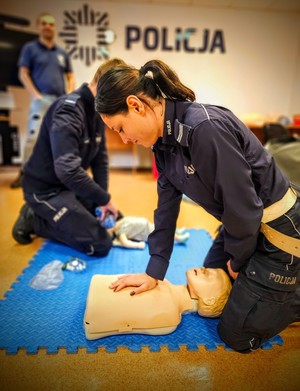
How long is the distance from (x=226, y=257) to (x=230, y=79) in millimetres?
4168

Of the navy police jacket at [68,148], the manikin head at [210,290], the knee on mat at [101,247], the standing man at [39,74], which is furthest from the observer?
the standing man at [39,74]

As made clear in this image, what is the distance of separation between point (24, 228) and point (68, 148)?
721 millimetres

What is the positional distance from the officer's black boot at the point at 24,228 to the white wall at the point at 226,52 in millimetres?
3283

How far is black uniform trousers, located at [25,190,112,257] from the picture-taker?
1851mm

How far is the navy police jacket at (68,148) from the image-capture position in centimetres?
168

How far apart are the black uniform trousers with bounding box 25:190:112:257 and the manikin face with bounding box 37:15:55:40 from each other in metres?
2.47

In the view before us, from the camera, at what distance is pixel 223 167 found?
0.88 metres

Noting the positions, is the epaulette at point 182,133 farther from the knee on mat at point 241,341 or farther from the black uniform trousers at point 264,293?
the knee on mat at point 241,341

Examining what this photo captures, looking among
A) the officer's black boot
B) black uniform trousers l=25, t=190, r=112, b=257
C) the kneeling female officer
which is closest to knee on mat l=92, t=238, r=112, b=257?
black uniform trousers l=25, t=190, r=112, b=257

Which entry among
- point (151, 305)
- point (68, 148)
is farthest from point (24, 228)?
point (151, 305)

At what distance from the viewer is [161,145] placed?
3.57 ft

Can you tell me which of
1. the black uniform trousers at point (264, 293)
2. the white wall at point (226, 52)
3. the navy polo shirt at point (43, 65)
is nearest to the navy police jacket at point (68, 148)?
the black uniform trousers at point (264, 293)

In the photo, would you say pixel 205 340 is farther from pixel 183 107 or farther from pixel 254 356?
pixel 183 107

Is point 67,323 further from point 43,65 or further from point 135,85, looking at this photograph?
point 43,65
